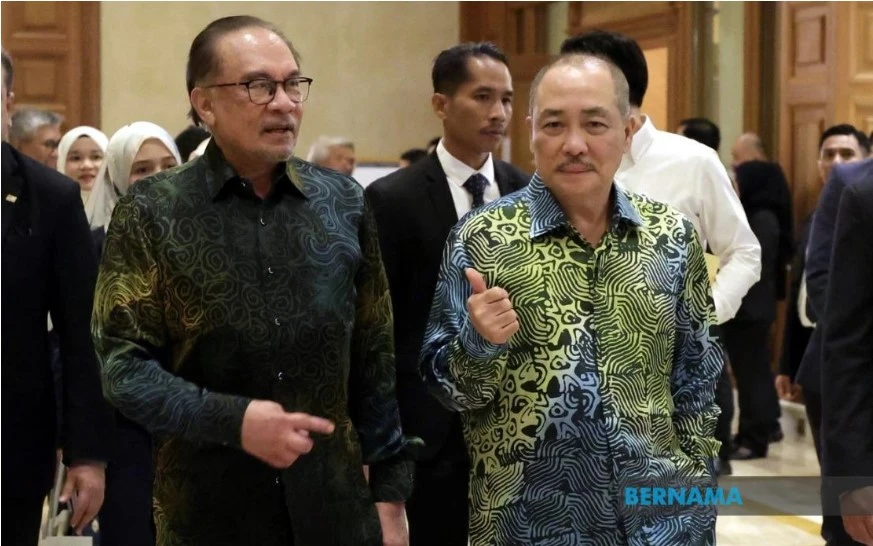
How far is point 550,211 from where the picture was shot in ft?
8.59

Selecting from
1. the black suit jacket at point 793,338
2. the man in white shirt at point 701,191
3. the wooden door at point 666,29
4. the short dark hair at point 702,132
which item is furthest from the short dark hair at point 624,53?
the wooden door at point 666,29

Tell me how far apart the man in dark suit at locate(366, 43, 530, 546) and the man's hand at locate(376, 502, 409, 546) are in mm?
1059

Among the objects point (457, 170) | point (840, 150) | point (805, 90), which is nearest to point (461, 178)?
point (457, 170)

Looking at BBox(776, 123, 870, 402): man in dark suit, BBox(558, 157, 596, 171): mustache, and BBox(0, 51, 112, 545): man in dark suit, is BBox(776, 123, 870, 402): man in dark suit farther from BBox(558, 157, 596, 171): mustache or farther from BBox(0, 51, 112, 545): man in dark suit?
BBox(0, 51, 112, 545): man in dark suit

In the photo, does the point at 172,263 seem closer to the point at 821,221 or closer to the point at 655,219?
the point at 655,219

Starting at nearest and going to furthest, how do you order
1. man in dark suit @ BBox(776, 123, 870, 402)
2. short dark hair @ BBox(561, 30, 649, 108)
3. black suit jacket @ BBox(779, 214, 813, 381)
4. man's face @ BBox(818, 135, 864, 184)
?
1. short dark hair @ BBox(561, 30, 649, 108)
2. man in dark suit @ BBox(776, 123, 870, 402)
3. black suit jacket @ BBox(779, 214, 813, 381)
4. man's face @ BBox(818, 135, 864, 184)

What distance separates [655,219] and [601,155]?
0.62ft

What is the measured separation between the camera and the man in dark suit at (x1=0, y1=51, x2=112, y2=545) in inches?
116

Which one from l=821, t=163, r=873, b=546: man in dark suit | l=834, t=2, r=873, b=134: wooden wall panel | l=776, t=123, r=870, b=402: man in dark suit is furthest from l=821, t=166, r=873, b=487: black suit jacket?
l=834, t=2, r=873, b=134: wooden wall panel

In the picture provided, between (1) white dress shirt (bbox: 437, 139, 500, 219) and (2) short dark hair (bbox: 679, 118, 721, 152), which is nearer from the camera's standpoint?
(1) white dress shirt (bbox: 437, 139, 500, 219)

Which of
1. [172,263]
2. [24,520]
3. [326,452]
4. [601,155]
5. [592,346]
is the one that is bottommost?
[24,520]

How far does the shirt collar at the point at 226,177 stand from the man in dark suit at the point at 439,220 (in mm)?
1230

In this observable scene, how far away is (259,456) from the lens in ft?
7.64

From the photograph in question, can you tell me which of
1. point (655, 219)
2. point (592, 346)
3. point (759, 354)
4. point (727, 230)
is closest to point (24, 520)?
point (592, 346)
